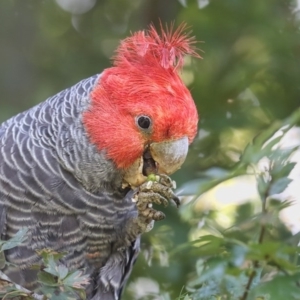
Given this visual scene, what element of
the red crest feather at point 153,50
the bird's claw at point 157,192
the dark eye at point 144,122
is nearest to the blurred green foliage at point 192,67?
the bird's claw at point 157,192

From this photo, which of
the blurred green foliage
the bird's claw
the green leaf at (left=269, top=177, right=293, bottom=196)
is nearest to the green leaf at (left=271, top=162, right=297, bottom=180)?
the green leaf at (left=269, top=177, right=293, bottom=196)

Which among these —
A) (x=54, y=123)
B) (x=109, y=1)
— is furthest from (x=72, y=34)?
(x=54, y=123)

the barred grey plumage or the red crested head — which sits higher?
the red crested head

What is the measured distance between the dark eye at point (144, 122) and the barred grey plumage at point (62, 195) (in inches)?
7.1

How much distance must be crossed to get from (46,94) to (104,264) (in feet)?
4.15

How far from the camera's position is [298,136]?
1.27 meters

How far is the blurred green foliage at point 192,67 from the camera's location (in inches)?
103

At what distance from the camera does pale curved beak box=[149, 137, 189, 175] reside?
1.94 metres

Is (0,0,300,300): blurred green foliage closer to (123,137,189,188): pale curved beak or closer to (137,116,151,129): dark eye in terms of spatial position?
(123,137,189,188): pale curved beak

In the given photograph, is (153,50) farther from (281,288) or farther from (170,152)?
(281,288)

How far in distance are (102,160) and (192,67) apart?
100 centimetres

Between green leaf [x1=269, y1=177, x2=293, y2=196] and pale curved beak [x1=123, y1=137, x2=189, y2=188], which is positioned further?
pale curved beak [x1=123, y1=137, x2=189, y2=188]

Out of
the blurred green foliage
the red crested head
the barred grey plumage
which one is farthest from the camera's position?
the blurred green foliage

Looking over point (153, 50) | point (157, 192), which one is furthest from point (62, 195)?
point (153, 50)
